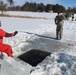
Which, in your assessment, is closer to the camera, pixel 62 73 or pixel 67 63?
pixel 62 73

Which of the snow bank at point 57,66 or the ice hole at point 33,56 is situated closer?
the snow bank at point 57,66

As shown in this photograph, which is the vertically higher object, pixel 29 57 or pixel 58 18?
pixel 58 18

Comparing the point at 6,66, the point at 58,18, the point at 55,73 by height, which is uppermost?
the point at 58,18

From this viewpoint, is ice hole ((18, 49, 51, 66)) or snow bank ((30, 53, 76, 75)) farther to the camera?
ice hole ((18, 49, 51, 66))

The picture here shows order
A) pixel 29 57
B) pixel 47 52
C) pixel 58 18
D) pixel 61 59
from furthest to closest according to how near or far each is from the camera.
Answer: pixel 58 18, pixel 47 52, pixel 29 57, pixel 61 59

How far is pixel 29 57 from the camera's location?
22.6 feet

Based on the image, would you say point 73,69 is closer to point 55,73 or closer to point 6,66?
point 55,73

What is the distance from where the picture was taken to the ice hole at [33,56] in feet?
21.2

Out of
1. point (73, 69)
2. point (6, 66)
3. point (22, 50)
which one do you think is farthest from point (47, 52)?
point (6, 66)

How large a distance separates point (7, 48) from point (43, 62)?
130cm

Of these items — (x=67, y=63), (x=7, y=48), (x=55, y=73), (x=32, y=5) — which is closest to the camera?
(x=55, y=73)

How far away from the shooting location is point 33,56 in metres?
7.04

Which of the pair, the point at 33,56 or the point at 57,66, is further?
the point at 33,56

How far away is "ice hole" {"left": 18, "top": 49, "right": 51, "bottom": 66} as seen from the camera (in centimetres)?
646
